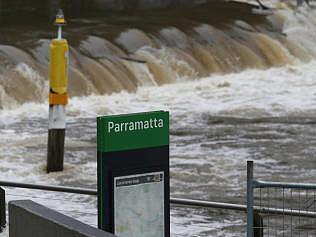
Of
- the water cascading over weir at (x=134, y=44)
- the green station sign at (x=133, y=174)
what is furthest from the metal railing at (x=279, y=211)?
the water cascading over weir at (x=134, y=44)

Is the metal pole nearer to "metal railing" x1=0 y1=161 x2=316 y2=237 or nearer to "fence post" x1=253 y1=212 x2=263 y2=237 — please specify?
"metal railing" x1=0 y1=161 x2=316 y2=237

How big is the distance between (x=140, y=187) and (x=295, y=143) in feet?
38.5

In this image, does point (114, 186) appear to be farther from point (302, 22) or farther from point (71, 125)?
point (302, 22)

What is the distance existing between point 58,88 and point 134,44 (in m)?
12.6

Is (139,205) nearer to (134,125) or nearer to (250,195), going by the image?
(134,125)

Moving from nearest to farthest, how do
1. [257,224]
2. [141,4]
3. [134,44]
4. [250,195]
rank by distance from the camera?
[250,195] → [257,224] → [134,44] → [141,4]

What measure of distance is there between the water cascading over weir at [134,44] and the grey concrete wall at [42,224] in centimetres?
1385

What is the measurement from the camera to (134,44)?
25.7 metres

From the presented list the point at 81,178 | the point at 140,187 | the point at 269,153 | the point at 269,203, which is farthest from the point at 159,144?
the point at 269,153

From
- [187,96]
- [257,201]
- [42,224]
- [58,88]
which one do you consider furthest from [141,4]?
[42,224]

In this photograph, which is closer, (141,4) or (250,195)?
(250,195)

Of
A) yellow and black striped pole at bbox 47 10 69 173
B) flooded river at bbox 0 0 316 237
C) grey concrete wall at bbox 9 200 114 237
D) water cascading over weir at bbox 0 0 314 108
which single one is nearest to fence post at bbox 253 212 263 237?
grey concrete wall at bbox 9 200 114 237

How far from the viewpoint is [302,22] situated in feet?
109

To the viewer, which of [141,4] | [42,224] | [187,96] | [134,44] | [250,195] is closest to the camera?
[42,224]
